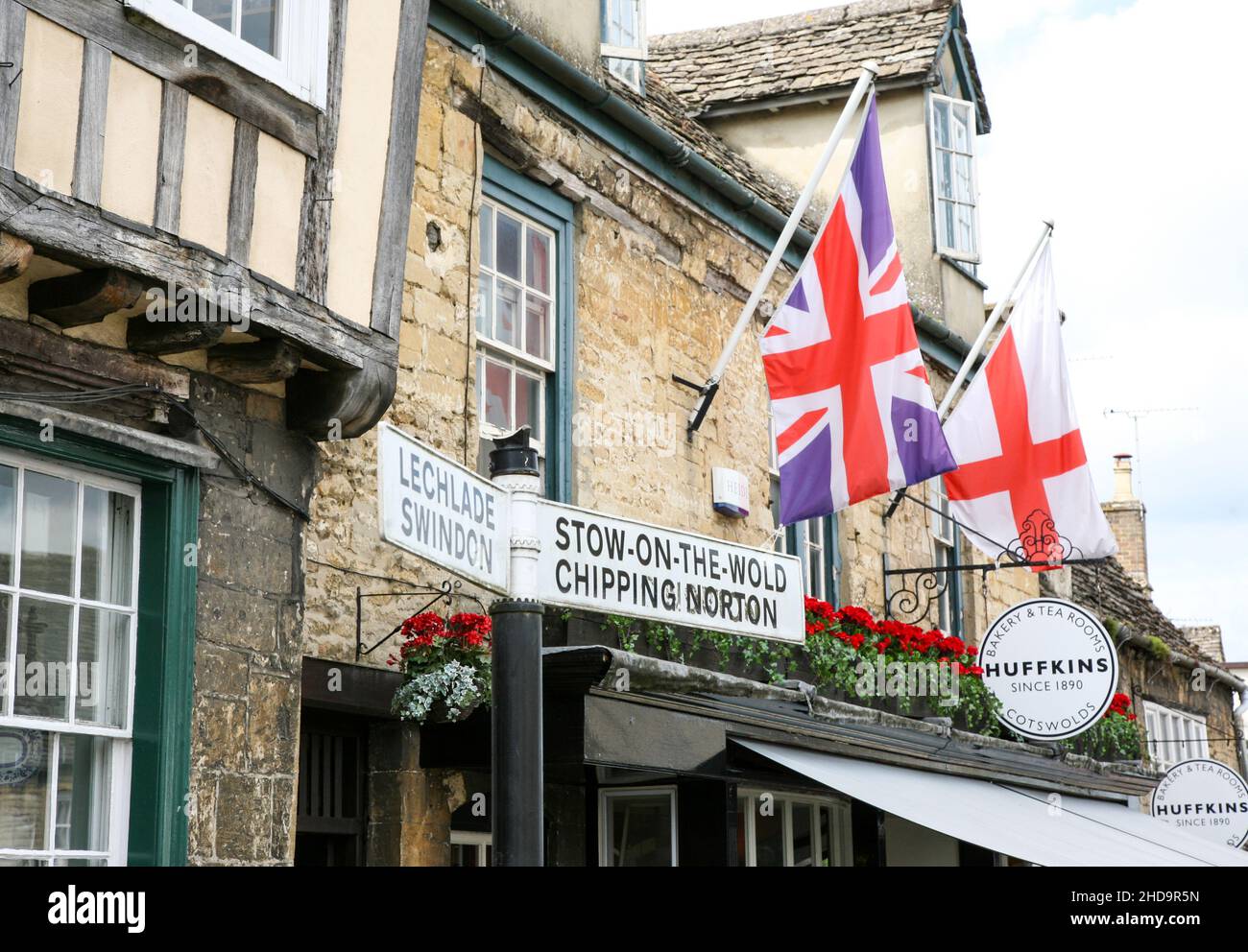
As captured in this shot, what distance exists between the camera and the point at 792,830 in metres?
11.0

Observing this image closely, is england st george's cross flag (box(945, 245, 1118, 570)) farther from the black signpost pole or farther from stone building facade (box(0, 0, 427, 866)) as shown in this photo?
the black signpost pole

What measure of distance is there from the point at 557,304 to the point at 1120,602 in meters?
13.6

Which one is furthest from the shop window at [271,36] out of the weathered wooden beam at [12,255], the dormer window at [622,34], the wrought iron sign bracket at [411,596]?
the dormer window at [622,34]

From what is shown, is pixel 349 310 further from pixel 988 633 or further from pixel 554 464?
pixel 988 633

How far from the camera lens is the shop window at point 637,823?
9.20 meters

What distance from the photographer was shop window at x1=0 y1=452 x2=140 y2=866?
5340 millimetres

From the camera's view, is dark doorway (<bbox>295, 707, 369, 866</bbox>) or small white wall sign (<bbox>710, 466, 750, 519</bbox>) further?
small white wall sign (<bbox>710, 466, 750, 519</bbox>)

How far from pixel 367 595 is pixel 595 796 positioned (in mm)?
2203

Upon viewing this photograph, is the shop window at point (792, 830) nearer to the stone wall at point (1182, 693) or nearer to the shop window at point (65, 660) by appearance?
the shop window at point (65, 660)

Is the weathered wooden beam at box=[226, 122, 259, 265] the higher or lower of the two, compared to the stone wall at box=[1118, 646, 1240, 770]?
higher

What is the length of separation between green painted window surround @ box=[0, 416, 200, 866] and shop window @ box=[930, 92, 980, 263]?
10438 millimetres

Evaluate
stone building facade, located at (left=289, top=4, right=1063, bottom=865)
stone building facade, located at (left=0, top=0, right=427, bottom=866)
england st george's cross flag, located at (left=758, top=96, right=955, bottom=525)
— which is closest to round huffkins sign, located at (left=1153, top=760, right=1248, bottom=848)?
stone building facade, located at (left=289, top=4, right=1063, bottom=865)

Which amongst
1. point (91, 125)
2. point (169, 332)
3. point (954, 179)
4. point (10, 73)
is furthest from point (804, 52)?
point (10, 73)
